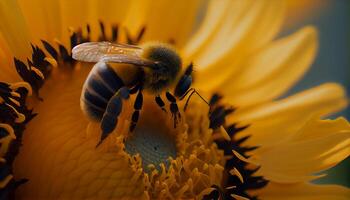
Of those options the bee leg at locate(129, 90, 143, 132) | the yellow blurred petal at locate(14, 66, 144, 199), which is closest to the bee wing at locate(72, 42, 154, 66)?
the bee leg at locate(129, 90, 143, 132)

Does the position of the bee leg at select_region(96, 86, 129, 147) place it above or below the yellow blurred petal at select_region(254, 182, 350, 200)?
above

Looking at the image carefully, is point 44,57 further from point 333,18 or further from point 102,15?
point 333,18

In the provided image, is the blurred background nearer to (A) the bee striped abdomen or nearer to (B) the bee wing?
(B) the bee wing

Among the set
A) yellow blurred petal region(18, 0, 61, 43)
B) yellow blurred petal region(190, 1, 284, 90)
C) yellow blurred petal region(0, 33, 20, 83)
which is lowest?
yellow blurred petal region(190, 1, 284, 90)

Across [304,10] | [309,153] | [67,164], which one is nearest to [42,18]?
[67,164]

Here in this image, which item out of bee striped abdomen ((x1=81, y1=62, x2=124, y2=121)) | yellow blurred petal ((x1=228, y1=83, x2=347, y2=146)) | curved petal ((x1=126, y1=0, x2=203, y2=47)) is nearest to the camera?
bee striped abdomen ((x1=81, y1=62, x2=124, y2=121))

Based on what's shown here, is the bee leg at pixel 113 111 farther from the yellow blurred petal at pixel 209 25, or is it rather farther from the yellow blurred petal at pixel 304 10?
the yellow blurred petal at pixel 304 10
